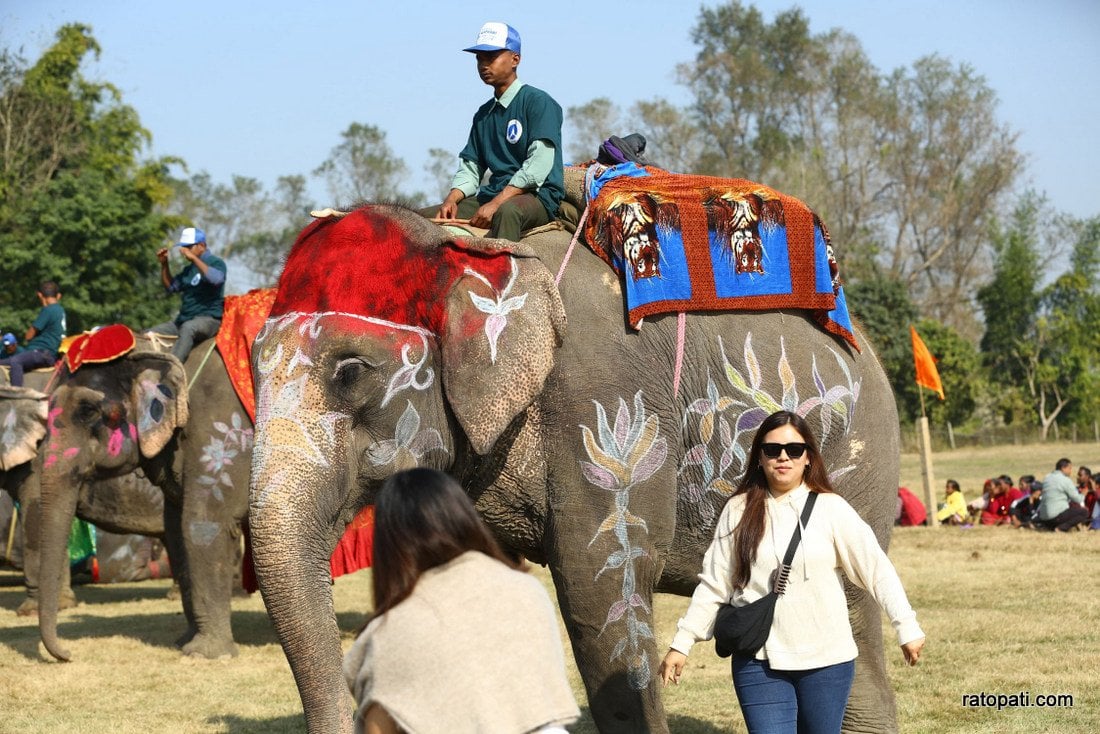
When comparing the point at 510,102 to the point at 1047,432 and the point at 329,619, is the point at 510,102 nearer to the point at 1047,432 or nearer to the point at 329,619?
the point at 329,619

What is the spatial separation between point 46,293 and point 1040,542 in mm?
11031

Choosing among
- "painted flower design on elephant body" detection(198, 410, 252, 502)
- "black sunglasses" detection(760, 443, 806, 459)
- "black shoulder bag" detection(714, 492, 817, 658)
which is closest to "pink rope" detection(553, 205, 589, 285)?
"black sunglasses" detection(760, 443, 806, 459)

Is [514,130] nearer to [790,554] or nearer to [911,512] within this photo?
[790,554]

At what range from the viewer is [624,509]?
546 cm

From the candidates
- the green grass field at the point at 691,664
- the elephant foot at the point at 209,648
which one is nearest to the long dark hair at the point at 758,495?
the green grass field at the point at 691,664

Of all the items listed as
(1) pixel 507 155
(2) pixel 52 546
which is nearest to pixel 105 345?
(2) pixel 52 546

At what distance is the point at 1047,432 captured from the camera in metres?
44.3

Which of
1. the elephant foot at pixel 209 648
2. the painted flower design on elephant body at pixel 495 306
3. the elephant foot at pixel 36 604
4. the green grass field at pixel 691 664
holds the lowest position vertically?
the green grass field at pixel 691 664

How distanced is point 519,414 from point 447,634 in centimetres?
251

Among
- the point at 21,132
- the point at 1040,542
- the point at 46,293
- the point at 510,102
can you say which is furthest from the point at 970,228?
the point at 510,102

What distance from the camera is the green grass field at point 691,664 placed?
24.5ft

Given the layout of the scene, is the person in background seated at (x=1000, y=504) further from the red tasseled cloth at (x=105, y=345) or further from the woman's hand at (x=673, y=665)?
the woman's hand at (x=673, y=665)

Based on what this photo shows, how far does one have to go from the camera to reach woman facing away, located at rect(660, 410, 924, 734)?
180 inches

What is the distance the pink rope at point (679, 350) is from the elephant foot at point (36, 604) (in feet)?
28.9
